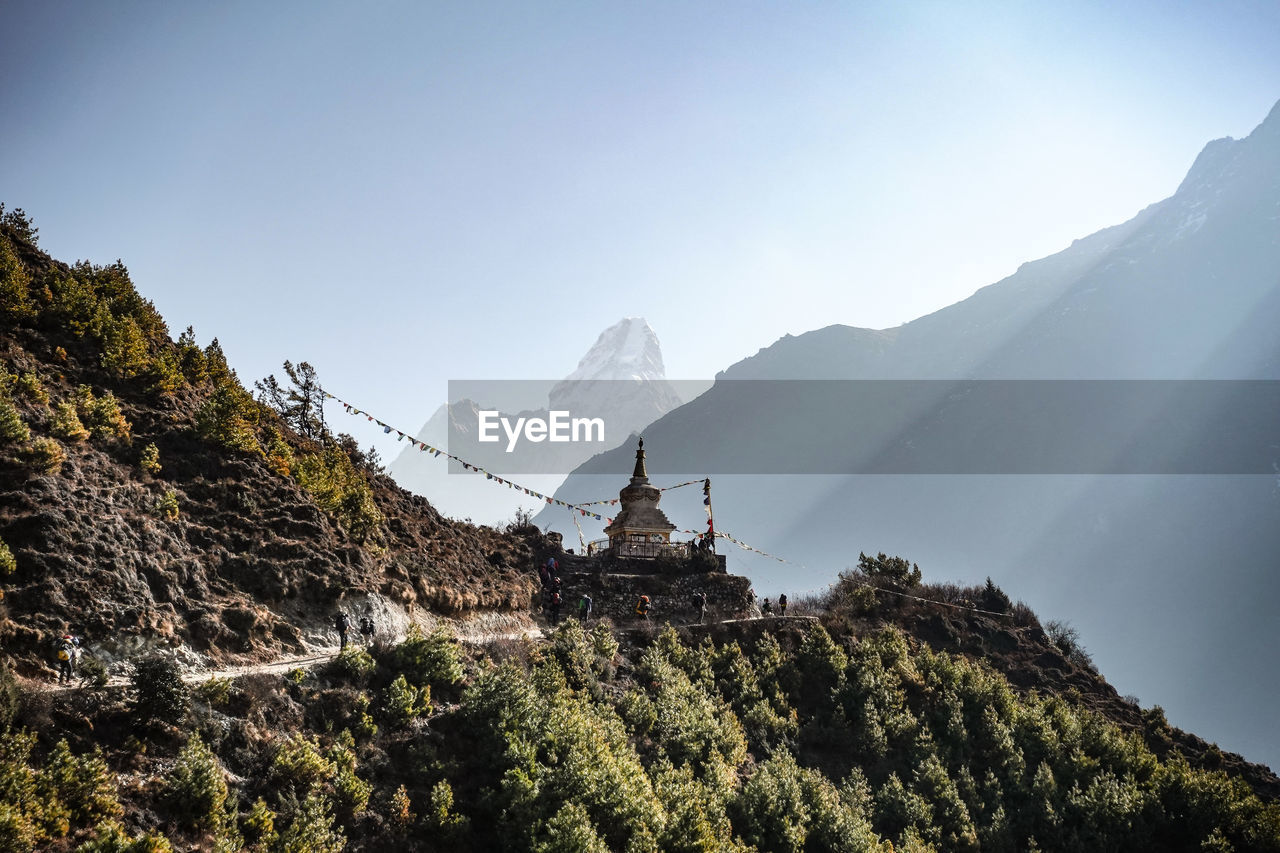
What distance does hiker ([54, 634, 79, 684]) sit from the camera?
1469 centimetres

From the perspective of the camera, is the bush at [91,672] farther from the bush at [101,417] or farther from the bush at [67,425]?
the bush at [101,417]

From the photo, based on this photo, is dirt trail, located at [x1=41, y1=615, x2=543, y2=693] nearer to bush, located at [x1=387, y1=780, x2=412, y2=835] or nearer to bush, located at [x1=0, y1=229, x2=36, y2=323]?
bush, located at [x1=387, y1=780, x2=412, y2=835]

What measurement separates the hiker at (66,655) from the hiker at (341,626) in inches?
224

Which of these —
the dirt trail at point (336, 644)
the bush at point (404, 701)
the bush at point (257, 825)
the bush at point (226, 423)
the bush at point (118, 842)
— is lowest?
the bush at point (257, 825)

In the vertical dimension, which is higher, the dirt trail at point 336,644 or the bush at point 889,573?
the bush at point 889,573

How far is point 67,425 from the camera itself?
20.0 meters

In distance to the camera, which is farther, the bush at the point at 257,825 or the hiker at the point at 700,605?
the hiker at the point at 700,605

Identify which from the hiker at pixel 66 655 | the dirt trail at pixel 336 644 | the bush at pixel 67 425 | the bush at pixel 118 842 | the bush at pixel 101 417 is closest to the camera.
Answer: the bush at pixel 118 842

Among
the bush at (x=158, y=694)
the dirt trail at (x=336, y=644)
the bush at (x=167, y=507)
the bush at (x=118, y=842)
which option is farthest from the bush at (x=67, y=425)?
the bush at (x=118, y=842)

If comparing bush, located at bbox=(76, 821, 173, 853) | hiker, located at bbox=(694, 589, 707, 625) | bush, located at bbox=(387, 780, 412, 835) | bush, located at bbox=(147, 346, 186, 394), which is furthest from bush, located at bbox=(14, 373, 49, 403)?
hiker, located at bbox=(694, 589, 707, 625)

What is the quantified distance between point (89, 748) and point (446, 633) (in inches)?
367

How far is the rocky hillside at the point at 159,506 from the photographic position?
1670cm

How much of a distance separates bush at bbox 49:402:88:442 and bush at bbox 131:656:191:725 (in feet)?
26.8

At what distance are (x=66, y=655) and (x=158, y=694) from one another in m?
1.98
